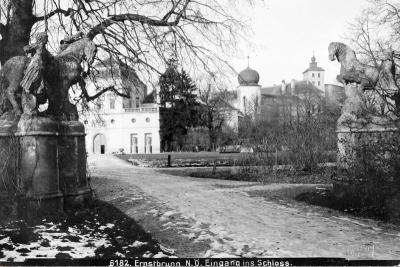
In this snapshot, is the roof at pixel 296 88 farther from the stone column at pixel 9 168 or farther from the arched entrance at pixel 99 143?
the stone column at pixel 9 168

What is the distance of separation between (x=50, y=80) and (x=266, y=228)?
477 centimetres

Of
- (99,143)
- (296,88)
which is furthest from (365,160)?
(296,88)

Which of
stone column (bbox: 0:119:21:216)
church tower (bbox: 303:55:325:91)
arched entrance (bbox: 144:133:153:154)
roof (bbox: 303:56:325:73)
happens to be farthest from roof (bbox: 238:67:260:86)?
stone column (bbox: 0:119:21:216)

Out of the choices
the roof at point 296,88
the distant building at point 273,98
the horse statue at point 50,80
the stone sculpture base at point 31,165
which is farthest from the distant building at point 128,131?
the stone sculpture base at point 31,165

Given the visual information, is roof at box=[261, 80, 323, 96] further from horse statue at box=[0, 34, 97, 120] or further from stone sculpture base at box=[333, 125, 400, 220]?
horse statue at box=[0, 34, 97, 120]

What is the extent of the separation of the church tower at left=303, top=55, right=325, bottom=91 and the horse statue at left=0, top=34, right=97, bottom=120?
102167mm

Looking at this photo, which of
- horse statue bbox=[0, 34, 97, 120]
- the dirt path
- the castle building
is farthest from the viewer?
the castle building

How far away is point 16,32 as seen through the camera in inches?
388

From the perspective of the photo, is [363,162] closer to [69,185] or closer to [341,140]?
[341,140]

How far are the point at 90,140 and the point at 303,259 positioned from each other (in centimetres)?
5268

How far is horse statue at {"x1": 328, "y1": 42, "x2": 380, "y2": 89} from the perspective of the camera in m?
9.52

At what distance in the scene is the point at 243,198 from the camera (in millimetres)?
10195

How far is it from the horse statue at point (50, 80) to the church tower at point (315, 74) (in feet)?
335

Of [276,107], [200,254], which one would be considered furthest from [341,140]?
[276,107]
